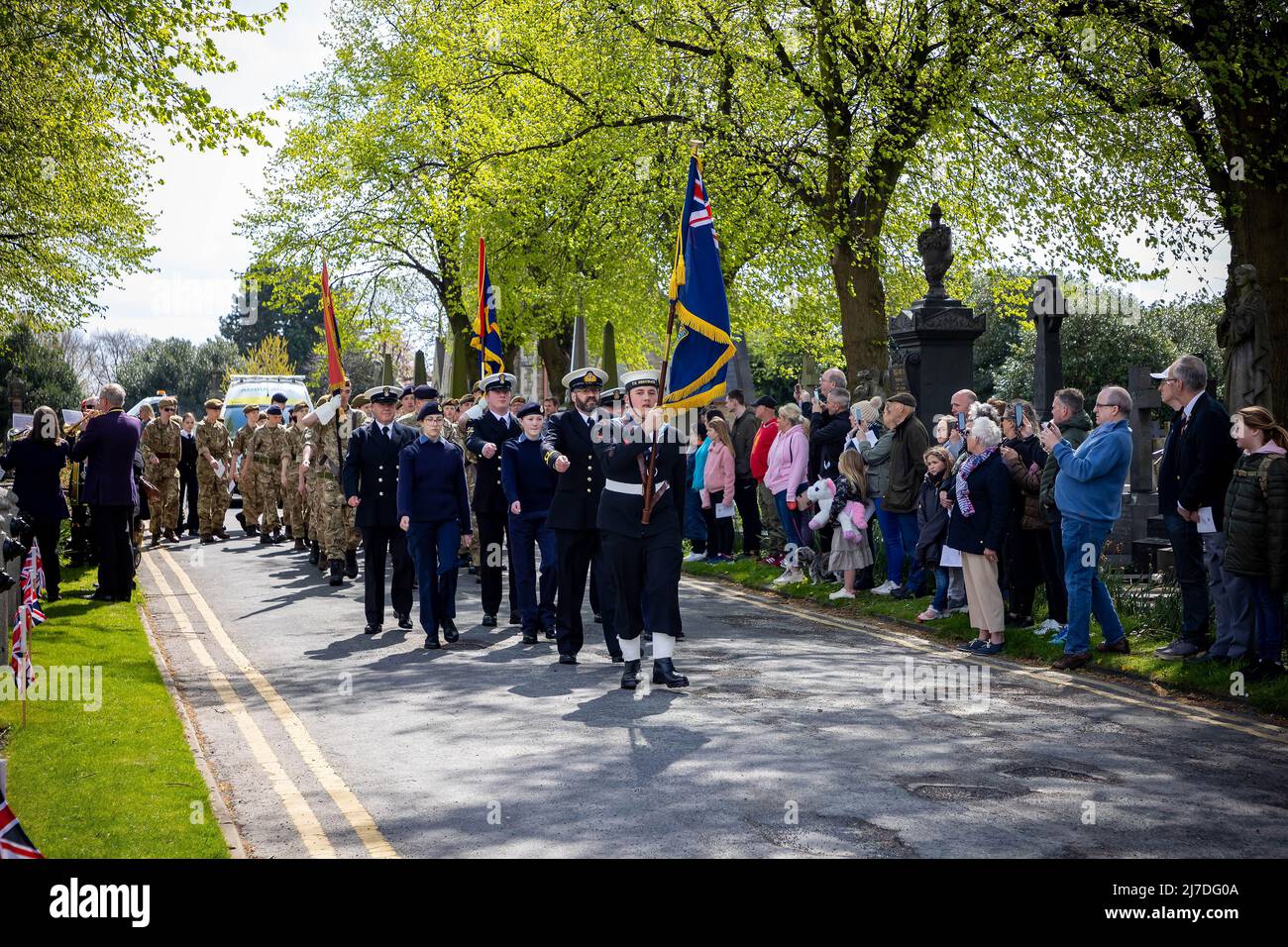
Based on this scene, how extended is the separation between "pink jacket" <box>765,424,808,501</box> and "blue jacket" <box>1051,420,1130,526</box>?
535cm

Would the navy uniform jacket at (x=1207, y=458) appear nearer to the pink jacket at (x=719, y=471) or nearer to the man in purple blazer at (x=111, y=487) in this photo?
the pink jacket at (x=719, y=471)

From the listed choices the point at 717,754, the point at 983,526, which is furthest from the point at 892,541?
the point at 717,754

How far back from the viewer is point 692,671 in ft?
36.0

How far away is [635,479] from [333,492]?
7746mm

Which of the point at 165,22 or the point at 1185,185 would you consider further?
the point at 1185,185

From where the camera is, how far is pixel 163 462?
2206cm

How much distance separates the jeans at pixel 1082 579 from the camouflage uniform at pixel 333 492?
923cm

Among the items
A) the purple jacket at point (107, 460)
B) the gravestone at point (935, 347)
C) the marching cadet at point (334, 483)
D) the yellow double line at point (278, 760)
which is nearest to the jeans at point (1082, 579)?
the yellow double line at point (278, 760)

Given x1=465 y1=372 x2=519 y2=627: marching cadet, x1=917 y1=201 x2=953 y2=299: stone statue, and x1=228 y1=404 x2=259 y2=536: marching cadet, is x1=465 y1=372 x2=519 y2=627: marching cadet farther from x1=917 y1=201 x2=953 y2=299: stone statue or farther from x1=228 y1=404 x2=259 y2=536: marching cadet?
x1=228 y1=404 x2=259 y2=536: marching cadet

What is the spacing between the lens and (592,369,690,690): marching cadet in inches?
409

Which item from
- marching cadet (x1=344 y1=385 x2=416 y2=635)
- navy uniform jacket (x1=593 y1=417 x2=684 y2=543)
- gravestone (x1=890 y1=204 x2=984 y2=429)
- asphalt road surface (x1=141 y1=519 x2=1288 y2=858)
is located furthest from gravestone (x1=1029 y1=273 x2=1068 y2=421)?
navy uniform jacket (x1=593 y1=417 x2=684 y2=543)
